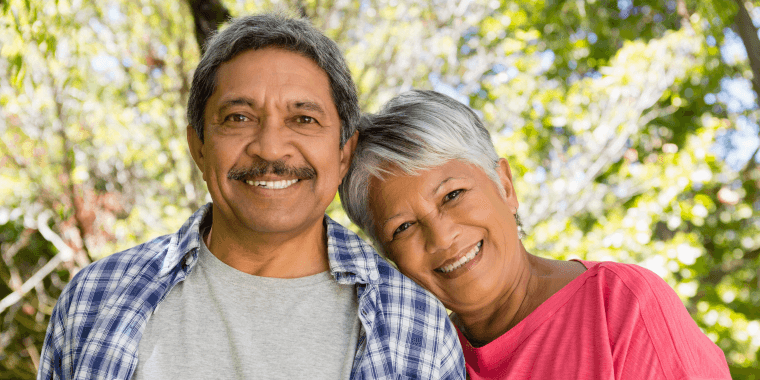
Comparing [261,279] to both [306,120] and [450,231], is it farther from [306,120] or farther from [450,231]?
[450,231]

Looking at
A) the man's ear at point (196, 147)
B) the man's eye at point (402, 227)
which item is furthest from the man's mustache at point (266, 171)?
the man's eye at point (402, 227)

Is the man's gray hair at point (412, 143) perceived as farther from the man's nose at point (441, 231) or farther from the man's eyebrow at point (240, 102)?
the man's eyebrow at point (240, 102)

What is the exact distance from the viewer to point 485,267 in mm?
1969

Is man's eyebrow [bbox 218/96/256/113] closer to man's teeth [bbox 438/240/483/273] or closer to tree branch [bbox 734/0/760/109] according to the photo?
man's teeth [bbox 438/240/483/273]

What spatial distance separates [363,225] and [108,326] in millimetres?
930

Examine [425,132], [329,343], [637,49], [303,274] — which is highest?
[637,49]

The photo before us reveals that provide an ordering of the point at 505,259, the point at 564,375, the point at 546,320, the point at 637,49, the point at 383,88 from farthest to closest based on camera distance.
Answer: the point at 637,49 < the point at 383,88 < the point at 505,259 < the point at 546,320 < the point at 564,375

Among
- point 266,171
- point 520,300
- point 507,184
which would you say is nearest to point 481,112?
point 507,184

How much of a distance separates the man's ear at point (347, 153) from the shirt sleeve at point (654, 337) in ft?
3.19

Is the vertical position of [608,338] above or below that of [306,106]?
below

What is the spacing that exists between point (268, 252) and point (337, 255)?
0.23 metres

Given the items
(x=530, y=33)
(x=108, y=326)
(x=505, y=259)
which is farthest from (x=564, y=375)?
(x=530, y=33)

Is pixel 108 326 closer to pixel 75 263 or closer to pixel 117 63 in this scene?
pixel 75 263

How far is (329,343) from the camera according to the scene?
175 centimetres
